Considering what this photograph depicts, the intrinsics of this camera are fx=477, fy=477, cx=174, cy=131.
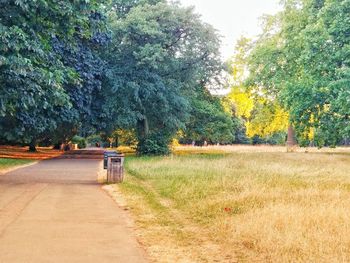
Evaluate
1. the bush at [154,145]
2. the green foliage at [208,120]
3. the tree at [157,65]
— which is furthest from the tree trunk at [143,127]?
the green foliage at [208,120]

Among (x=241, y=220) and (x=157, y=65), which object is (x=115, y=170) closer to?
(x=241, y=220)

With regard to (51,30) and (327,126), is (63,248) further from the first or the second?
(327,126)

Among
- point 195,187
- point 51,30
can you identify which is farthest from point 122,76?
point 195,187

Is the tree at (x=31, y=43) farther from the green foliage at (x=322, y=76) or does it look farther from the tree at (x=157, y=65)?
the tree at (x=157, y=65)

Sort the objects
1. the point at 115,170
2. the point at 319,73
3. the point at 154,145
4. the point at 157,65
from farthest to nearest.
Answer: the point at 154,145
the point at 157,65
the point at 319,73
the point at 115,170

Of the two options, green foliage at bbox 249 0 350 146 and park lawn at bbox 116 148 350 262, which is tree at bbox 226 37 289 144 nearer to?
green foliage at bbox 249 0 350 146

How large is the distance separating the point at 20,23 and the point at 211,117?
3220 cm

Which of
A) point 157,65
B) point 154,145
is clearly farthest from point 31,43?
point 154,145

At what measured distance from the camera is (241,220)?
9719 millimetres

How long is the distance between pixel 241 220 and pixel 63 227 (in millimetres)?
3537

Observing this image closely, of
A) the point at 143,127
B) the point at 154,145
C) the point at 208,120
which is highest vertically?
the point at 208,120

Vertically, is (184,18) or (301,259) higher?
(184,18)

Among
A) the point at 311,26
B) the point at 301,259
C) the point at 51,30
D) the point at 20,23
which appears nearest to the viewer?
the point at 301,259

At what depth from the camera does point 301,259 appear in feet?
22.3
